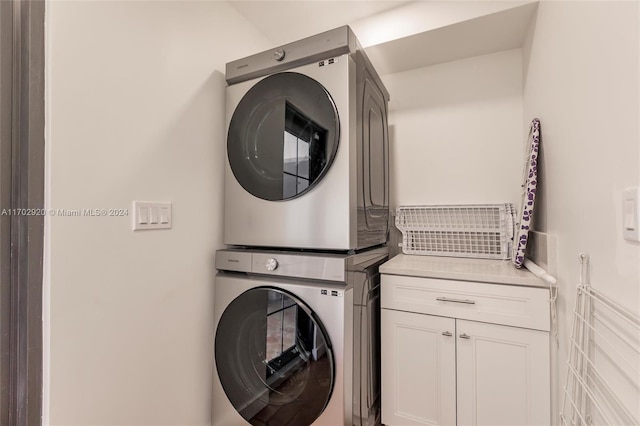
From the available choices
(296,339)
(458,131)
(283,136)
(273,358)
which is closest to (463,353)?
(296,339)

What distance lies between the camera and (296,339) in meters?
1.24

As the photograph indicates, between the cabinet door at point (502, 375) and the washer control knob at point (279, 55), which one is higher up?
the washer control knob at point (279, 55)

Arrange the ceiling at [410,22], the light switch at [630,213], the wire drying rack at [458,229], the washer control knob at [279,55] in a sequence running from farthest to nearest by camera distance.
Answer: the wire drying rack at [458,229], the ceiling at [410,22], the washer control knob at [279,55], the light switch at [630,213]

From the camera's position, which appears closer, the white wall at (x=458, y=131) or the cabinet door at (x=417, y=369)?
the cabinet door at (x=417, y=369)

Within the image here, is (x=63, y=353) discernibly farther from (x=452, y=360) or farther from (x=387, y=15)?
(x=387, y=15)

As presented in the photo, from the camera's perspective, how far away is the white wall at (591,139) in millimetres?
663

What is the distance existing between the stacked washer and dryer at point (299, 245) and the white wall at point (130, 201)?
13cm

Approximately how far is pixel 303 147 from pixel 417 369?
3.89 ft

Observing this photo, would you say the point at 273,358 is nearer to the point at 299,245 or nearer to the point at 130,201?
the point at 299,245

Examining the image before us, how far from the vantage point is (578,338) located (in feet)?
2.95

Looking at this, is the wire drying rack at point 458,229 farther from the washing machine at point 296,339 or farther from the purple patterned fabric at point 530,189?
the washing machine at point 296,339

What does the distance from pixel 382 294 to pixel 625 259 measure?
36.6 inches

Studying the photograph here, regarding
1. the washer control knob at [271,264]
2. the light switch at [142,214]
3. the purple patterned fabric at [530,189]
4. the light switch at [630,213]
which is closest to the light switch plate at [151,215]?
the light switch at [142,214]

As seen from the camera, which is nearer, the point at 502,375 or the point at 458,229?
the point at 502,375
